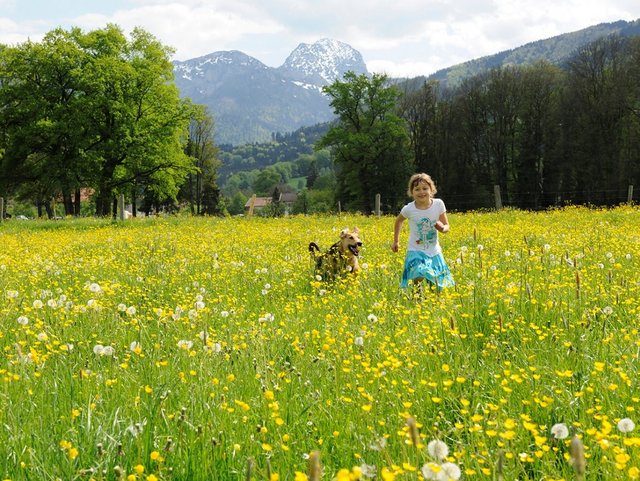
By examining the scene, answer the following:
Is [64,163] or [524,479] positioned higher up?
[64,163]

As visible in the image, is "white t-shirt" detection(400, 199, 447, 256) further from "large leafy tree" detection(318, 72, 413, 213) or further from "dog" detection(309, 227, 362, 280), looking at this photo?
"large leafy tree" detection(318, 72, 413, 213)

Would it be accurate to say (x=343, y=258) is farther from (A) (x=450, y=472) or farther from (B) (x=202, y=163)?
(B) (x=202, y=163)

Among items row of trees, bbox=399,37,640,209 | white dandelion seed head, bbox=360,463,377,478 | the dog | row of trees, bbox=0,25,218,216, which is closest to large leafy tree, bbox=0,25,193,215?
row of trees, bbox=0,25,218,216

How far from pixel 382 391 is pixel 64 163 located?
3823cm

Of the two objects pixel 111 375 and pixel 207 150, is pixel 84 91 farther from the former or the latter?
pixel 111 375

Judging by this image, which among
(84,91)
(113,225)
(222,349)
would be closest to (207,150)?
(84,91)

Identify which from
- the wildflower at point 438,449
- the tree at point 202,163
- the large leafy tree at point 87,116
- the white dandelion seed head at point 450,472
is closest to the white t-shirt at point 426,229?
the wildflower at point 438,449

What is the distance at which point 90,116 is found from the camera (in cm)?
3616

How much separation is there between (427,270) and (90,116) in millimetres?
35689

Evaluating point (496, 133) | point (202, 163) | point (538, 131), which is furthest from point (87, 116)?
point (538, 131)

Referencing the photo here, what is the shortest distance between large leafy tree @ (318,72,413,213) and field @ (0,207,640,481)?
47.6 m

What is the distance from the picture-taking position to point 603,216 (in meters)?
17.3

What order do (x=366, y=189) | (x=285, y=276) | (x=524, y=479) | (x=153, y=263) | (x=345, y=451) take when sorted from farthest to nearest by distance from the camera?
1. (x=366, y=189)
2. (x=153, y=263)
3. (x=285, y=276)
4. (x=345, y=451)
5. (x=524, y=479)

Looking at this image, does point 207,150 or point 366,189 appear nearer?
point 366,189
